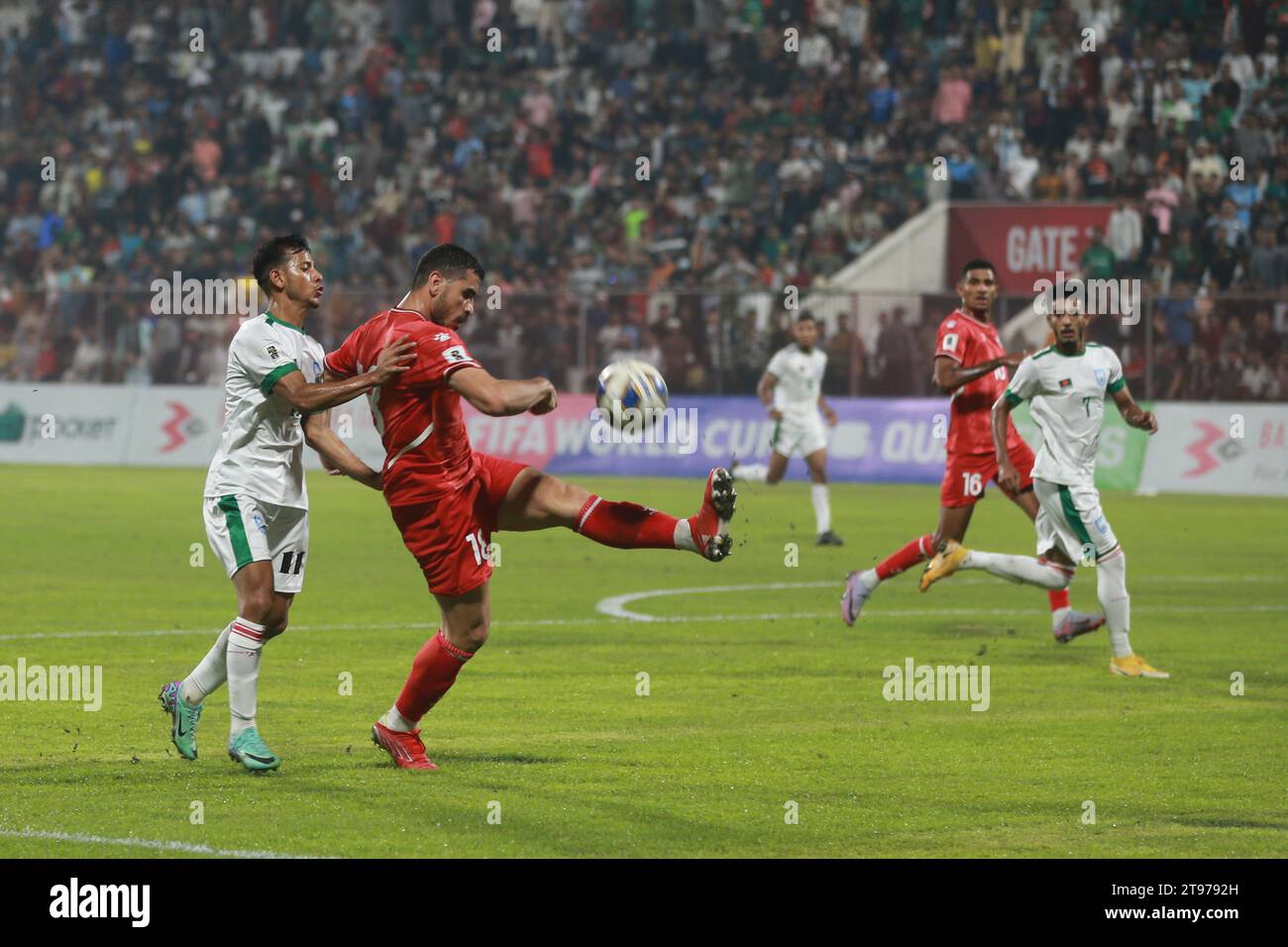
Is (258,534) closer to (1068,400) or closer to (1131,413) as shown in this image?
(1068,400)

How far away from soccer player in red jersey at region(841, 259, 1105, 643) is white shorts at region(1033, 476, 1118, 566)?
103 cm

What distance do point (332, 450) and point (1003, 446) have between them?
5570mm

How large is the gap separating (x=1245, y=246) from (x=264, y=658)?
2084cm

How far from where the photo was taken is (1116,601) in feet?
39.8

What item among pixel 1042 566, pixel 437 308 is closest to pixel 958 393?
pixel 1042 566

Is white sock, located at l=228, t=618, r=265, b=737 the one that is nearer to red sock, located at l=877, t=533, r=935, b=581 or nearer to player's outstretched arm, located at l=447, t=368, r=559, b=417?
player's outstretched arm, located at l=447, t=368, r=559, b=417

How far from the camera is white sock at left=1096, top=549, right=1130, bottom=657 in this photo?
1211 centimetres

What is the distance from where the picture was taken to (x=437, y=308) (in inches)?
338

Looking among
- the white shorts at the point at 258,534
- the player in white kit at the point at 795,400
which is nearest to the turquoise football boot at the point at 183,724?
the white shorts at the point at 258,534

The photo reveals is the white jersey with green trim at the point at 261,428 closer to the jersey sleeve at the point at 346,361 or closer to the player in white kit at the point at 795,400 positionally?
the jersey sleeve at the point at 346,361

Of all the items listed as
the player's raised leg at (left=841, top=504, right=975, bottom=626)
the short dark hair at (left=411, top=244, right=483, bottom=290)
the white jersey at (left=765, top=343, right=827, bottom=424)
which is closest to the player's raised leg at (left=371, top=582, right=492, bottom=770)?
the short dark hair at (left=411, top=244, right=483, bottom=290)

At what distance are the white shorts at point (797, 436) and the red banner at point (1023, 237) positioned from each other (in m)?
8.48

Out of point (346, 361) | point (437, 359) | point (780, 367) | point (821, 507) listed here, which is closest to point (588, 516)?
point (437, 359)
